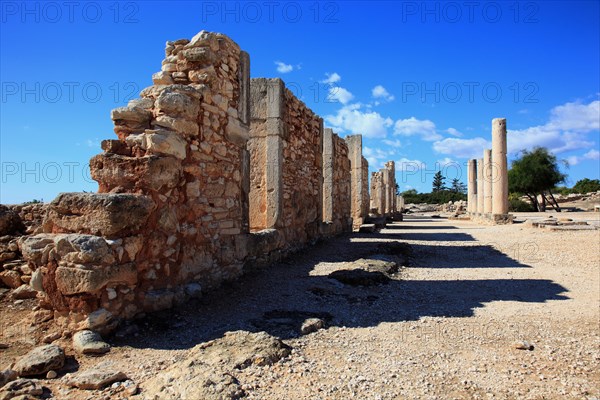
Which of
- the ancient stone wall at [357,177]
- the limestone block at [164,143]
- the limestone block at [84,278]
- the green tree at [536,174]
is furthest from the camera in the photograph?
the green tree at [536,174]

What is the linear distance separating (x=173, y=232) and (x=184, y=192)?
544 mm

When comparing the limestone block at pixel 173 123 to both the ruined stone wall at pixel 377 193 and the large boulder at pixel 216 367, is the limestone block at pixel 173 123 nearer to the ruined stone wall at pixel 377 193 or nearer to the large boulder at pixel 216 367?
the large boulder at pixel 216 367

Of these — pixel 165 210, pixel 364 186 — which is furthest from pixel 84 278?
pixel 364 186

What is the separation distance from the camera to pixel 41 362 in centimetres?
311

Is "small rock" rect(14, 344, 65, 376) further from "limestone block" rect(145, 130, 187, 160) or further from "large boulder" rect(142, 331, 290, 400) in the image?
"limestone block" rect(145, 130, 187, 160)

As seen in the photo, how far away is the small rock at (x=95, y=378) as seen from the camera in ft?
9.49

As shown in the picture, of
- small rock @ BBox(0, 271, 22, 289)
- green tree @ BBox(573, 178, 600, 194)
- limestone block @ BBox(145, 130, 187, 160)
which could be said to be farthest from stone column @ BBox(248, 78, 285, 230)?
green tree @ BBox(573, 178, 600, 194)

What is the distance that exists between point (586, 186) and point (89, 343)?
6343 centimetres

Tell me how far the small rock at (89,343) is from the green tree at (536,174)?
38401mm

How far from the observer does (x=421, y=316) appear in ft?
16.2

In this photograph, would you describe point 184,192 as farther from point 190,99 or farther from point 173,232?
point 190,99

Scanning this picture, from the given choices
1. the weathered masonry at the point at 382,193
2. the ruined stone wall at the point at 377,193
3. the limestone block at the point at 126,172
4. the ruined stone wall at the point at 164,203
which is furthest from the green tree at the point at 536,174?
the limestone block at the point at 126,172

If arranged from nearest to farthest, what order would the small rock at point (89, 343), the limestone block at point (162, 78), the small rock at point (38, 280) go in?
the small rock at point (89, 343)
the small rock at point (38, 280)
the limestone block at point (162, 78)

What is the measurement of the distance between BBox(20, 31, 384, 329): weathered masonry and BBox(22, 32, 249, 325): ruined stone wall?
0.01 meters
